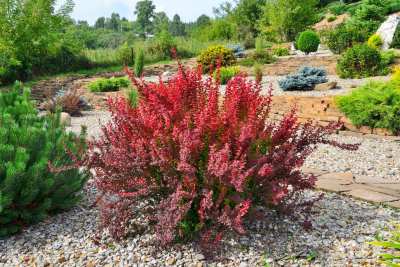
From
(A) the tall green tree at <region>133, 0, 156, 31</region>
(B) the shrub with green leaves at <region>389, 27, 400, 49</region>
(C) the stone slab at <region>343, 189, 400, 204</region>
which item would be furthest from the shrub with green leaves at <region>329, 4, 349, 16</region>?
(A) the tall green tree at <region>133, 0, 156, 31</region>

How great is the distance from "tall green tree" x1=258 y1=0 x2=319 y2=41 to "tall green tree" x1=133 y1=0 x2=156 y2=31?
65.4m

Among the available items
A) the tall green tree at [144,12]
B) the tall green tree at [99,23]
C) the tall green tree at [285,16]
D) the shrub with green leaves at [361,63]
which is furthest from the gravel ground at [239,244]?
the tall green tree at [99,23]

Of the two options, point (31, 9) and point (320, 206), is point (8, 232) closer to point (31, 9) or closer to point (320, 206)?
point (320, 206)

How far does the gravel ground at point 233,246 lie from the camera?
206cm

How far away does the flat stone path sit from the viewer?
3037mm

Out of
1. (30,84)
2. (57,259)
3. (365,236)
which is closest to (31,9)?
(30,84)

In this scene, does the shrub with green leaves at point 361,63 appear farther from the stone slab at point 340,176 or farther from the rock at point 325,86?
the stone slab at point 340,176

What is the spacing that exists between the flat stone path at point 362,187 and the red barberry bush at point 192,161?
3.65 feet

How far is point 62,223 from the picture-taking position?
2598 mm

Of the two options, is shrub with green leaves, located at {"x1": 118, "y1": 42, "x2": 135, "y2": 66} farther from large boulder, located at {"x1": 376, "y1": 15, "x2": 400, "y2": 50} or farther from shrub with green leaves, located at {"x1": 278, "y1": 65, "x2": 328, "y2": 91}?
large boulder, located at {"x1": 376, "y1": 15, "x2": 400, "y2": 50}

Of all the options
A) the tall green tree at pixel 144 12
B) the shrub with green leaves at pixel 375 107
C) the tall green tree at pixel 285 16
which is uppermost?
the tall green tree at pixel 144 12

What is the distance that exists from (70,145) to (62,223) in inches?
27.7

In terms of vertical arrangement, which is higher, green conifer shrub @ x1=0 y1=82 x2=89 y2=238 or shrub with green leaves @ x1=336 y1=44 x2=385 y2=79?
shrub with green leaves @ x1=336 y1=44 x2=385 y2=79

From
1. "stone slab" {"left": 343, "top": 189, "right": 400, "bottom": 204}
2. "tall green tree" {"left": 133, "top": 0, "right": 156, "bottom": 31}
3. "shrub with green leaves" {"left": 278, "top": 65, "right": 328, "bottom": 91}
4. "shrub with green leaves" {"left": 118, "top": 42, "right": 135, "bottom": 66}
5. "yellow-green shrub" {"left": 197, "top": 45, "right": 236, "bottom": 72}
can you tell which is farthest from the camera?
"tall green tree" {"left": 133, "top": 0, "right": 156, "bottom": 31}
